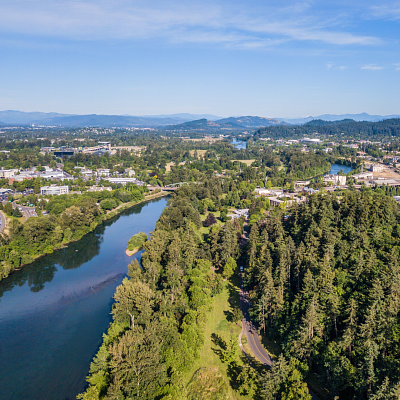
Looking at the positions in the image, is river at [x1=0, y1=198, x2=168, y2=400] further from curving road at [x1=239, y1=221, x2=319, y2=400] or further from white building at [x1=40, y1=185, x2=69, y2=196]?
white building at [x1=40, y1=185, x2=69, y2=196]

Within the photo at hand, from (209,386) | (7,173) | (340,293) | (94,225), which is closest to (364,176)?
(94,225)

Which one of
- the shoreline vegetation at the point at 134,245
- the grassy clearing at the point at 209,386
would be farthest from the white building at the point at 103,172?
the grassy clearing at the point at 209,386

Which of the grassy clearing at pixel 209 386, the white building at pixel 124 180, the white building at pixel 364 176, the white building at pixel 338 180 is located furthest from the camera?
the white building at pixel 364 176

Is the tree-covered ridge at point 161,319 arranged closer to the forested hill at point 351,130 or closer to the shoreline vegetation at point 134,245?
the shoreline vegetation at point 134,245

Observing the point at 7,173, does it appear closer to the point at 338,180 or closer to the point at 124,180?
the point at 124,180

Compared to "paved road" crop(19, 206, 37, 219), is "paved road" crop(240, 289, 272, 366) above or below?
below

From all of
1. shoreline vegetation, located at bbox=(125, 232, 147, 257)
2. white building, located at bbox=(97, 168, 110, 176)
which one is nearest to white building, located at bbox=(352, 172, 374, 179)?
shoreline vegetation, located at bbox=(125, 232, 147, 257)
